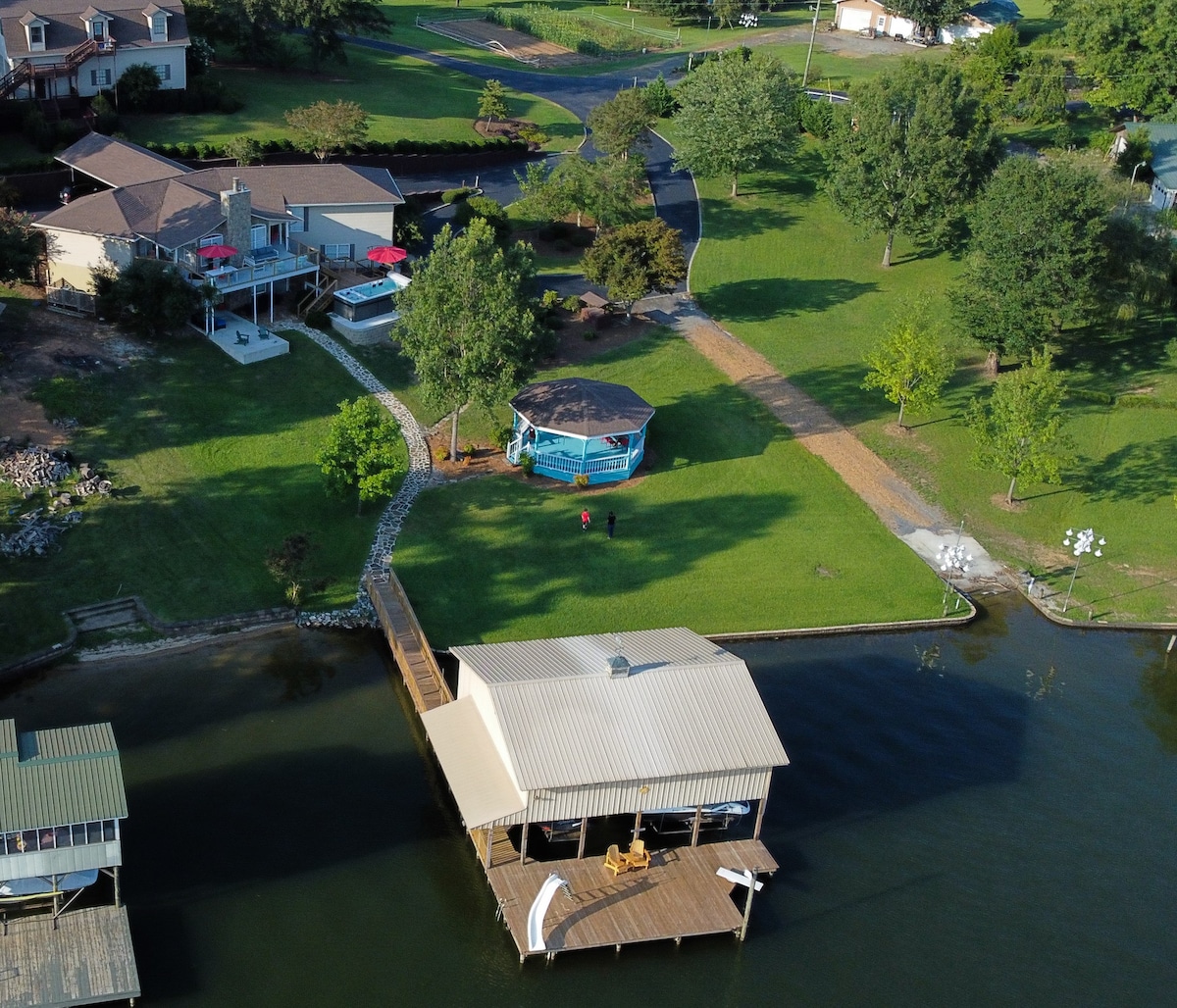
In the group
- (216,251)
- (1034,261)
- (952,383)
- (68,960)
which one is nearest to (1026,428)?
(952,383)

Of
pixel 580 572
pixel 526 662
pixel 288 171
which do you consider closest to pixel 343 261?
pixel 288 171

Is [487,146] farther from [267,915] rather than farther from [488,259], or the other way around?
[267,915]

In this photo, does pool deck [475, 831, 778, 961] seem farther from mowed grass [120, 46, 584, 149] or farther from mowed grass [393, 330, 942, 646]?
mowed grass [120, 46, 584, 149]

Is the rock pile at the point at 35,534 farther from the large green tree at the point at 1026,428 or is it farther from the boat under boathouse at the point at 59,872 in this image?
the large green tree at the point at 1026,428

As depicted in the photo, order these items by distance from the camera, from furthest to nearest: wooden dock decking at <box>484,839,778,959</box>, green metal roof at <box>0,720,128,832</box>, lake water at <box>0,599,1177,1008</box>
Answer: wooden dock decking at <box>484,839,778,959</box>
lake water at <box>0,599,1177,1008</box>
green metal roof at <box>0,720,128,832</box>

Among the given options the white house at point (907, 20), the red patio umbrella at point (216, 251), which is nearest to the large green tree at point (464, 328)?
the red patio umbrella at point (216, 251)

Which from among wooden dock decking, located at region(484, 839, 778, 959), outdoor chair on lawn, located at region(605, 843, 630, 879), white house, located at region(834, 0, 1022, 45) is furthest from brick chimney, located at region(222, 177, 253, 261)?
white house, located at region(834, 0, 1022, 45)
